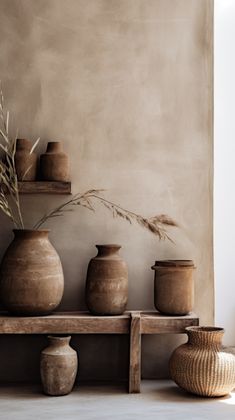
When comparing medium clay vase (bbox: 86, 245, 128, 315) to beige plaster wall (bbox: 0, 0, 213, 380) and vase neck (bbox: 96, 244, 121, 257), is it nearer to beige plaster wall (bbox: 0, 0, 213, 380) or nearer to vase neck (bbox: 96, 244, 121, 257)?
vase neck (bbox: 96, 244, 121, 257)

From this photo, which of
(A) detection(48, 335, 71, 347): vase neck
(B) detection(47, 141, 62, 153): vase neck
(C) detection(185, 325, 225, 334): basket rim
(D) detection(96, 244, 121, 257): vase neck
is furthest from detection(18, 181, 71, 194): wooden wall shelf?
Answer: (C) detection(185, 325, 225, 334): basket rim

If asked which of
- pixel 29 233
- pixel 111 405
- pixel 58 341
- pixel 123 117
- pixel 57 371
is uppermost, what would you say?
pixel 123 117

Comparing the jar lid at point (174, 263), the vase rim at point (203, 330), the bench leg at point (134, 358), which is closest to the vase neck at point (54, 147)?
the jar lid at point (174, 263)

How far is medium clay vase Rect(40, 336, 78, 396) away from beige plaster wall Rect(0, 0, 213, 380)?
39 cm

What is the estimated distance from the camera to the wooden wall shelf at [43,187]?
117 inches

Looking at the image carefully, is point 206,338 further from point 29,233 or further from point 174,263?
point 29,233

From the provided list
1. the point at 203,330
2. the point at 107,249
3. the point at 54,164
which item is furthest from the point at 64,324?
the point at 54,164

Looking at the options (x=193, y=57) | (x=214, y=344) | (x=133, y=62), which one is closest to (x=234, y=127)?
(x=193, y=57)

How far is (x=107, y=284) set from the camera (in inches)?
115

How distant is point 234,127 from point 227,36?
1.80 ft

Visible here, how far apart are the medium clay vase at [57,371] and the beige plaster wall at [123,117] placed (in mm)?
393

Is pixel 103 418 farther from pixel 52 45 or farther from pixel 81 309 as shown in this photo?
pixel 52 45

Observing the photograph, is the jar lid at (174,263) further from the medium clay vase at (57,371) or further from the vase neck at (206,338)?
the medium clay vase at (57,371)

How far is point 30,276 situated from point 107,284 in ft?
1.25
